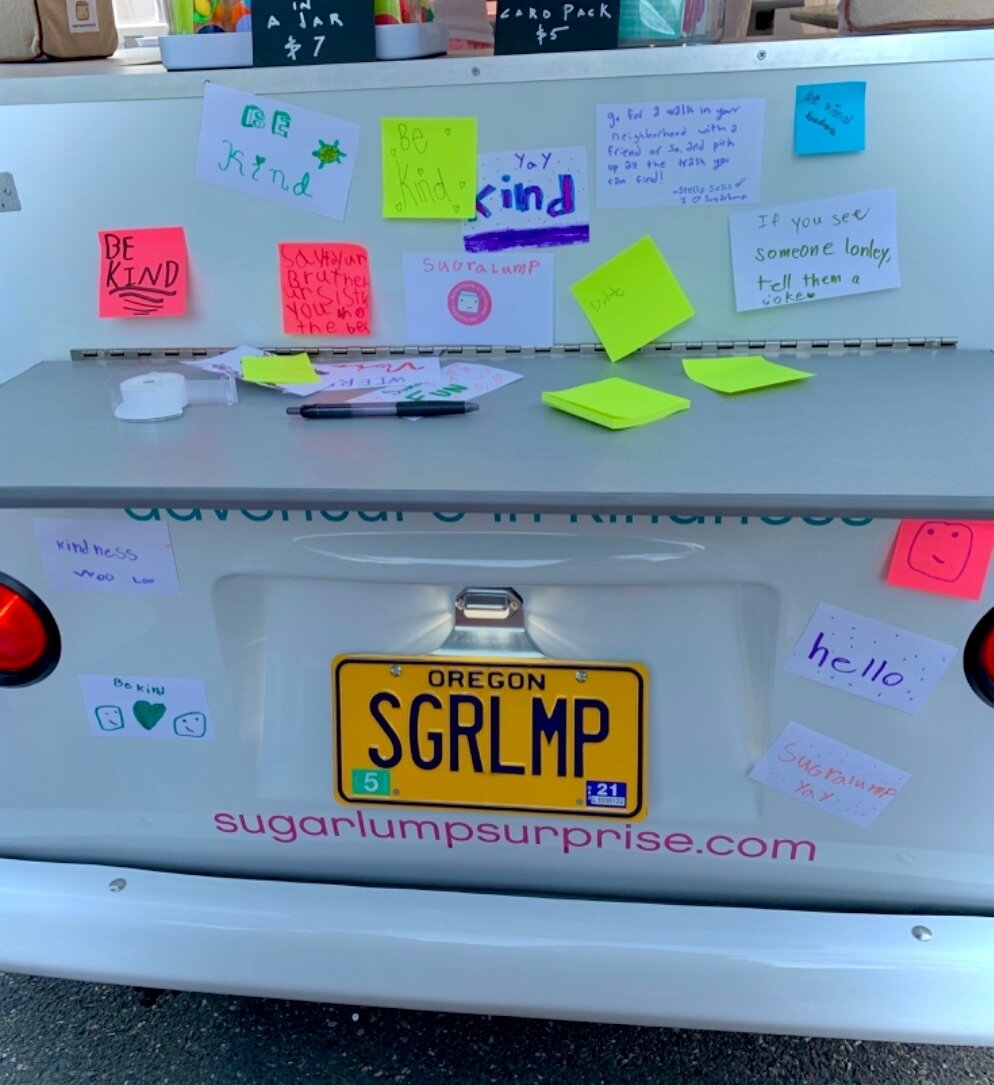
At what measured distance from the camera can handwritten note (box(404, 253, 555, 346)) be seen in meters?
1.67

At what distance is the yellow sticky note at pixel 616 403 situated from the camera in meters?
1.32

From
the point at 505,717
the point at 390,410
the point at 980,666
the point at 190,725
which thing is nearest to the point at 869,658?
the point at 980,666

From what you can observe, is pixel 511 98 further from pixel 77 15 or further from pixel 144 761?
→ pixel 77 15

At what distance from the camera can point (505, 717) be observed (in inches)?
47.4

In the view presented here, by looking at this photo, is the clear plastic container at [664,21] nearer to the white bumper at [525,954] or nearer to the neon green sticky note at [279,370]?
the neon green sticky note at [279,370]

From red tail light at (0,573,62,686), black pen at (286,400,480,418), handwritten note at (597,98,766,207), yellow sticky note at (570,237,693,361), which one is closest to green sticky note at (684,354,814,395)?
yellow sticky note at (570,237,693,361)

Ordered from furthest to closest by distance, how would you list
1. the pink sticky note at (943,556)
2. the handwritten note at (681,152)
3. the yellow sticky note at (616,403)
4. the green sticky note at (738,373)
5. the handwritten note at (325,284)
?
the handwritten note at (325,284), the handwritten note at (681,152), the green sticky note at (738,373), the yellow sticky note at (616,403), the pink sticky note at (943,556)

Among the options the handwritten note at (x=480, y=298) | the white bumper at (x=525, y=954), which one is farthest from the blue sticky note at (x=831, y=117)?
the white bumper at (x=525, y=954)

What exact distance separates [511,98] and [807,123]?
0.44 m

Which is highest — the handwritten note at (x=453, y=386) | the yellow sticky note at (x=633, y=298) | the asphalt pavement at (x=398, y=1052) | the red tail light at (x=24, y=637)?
the yellow sticky note at (x=633, y=298)

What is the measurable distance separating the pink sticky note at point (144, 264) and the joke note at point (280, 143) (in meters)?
0.15

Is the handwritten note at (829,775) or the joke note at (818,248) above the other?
the joke note at (818,248)

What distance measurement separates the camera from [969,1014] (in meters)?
1.15

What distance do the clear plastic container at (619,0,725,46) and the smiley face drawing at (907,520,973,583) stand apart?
1.02m
